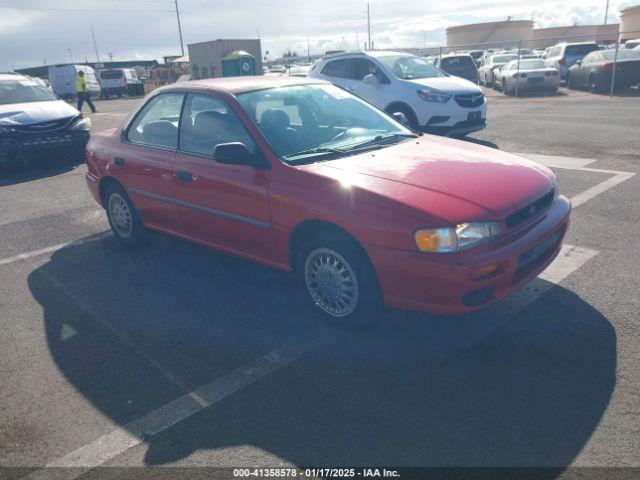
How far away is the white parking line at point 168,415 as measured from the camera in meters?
2.88

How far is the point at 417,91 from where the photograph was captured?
10617mm

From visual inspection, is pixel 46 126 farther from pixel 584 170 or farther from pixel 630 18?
pixel 630 18

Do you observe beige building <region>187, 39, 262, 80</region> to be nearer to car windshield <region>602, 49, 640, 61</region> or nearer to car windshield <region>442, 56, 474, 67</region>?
car windshield <region>442, 56, 474, 67</region>

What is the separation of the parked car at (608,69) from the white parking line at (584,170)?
11.4 meters

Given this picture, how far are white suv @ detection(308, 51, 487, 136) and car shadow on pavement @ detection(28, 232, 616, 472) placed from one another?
6421 millimetres

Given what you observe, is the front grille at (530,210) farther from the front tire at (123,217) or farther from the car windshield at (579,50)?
the car windshield at (579,50)

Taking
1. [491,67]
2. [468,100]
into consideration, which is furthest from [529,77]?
[468,100]

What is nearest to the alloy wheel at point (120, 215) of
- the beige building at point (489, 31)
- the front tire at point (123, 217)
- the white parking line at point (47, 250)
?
the front tire at point (123, 217)

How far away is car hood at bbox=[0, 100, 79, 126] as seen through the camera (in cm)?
1027

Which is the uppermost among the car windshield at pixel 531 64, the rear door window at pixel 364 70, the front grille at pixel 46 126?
the rear door window at pixel 364 70

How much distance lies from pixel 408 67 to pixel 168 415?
32.5ft

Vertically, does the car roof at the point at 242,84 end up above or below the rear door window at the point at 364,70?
above

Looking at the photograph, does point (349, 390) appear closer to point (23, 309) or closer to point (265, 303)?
point (265, 303)

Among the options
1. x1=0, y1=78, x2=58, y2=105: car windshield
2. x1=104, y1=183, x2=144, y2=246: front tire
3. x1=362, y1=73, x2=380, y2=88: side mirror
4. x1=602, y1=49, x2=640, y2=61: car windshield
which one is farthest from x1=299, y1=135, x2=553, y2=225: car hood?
x1=602, y1=49, x2=640, y2=61: car windshield
